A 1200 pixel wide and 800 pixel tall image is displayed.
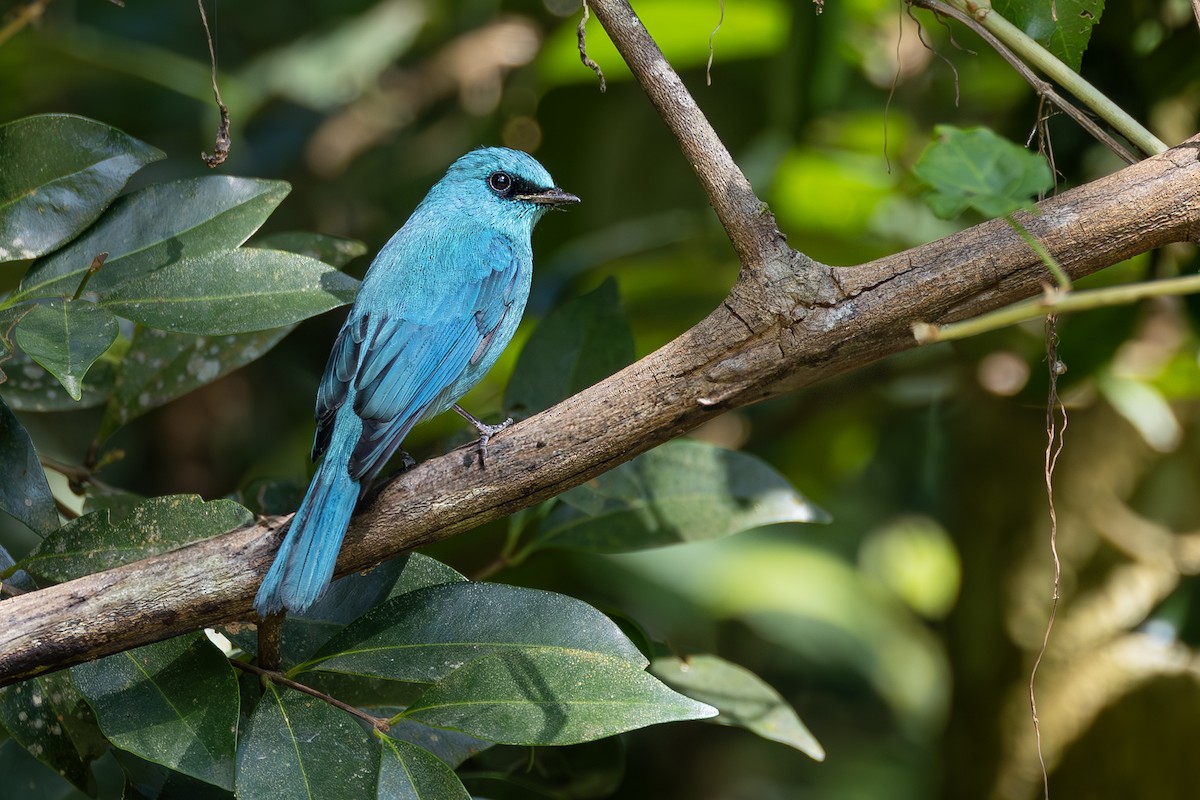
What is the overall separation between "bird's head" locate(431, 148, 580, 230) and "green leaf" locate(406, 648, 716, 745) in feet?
5.81

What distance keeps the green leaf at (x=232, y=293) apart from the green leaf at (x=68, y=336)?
0.43ft

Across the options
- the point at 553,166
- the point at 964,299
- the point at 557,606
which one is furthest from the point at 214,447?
the point at 964,299

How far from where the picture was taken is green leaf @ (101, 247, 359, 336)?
206cm

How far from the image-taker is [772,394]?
6.51ft

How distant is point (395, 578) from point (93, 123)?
1085mm

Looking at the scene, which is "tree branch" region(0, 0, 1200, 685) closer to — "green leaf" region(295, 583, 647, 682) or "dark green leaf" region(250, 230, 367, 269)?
"green leaf" region(295, 583, 647, 682)

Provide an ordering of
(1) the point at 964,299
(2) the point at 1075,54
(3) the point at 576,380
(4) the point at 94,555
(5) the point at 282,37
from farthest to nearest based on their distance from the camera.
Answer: (5) the point at 282,37, (3) the point at 576,380, (2) the point at 1075,54, (4) the point at 94,555, (1) the point at 964,299

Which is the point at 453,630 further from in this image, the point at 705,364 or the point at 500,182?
the point at 500,182

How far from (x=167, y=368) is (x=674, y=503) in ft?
4.06

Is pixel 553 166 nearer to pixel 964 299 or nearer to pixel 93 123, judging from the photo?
pixel 93 123

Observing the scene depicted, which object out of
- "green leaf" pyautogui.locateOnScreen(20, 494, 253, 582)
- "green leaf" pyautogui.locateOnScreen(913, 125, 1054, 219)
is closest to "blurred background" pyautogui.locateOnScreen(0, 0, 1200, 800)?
"green leaf" pyautogui.locateOnScreen(20, 494, 253, 582)

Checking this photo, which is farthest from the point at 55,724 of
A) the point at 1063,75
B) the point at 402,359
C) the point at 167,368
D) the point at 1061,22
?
the point at 1061,22

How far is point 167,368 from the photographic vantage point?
2.62m

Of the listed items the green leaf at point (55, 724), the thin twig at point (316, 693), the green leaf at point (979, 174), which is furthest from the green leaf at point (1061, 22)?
the green leaf at point (55, 724)
